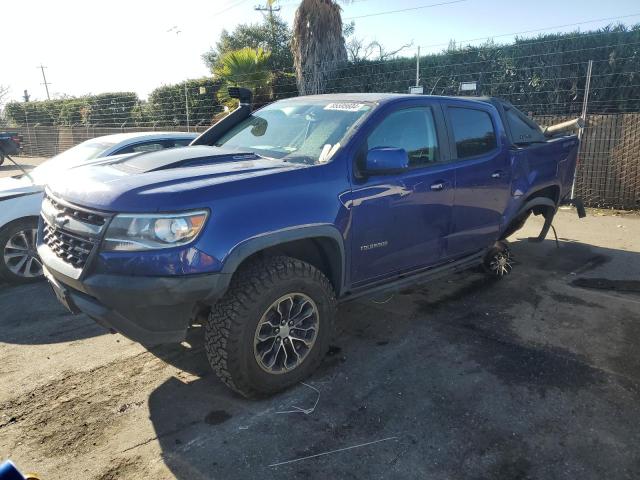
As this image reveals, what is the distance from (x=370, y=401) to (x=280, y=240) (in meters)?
1.19

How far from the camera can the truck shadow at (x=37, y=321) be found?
423 cm

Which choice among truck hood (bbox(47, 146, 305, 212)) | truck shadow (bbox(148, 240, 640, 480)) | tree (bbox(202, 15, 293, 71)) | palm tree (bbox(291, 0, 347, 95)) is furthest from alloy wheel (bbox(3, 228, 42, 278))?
tree (bbox(202, 15, 293, 71))

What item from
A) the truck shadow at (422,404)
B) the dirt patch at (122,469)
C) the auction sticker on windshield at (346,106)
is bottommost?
the truck shadow at (422,404)

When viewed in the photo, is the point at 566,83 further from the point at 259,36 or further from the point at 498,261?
the point at 259,36

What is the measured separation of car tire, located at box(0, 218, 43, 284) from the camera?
5359 millimetres

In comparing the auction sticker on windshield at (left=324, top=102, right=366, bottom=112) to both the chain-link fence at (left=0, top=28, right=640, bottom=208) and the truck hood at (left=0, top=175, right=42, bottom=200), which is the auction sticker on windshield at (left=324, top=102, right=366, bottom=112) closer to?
the truck hood at (left=0, top=175, right=42, bottom=200)

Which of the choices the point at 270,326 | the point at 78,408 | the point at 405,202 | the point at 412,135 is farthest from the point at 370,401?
the point at 412,135

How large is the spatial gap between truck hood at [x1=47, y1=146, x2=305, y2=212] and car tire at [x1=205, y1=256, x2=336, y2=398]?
0.59 m

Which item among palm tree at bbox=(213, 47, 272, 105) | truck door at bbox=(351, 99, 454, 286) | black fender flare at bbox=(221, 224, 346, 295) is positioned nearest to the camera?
black fender flare at bbox=(221, 224, 346, 295)

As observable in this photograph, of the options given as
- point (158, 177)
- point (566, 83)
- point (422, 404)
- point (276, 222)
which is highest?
point (566, 83)

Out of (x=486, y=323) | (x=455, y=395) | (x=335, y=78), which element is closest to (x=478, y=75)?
(x=335, y=78)

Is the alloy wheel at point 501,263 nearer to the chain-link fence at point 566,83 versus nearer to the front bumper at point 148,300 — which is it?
the front bumper at point 148,300

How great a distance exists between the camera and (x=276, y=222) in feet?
9.70

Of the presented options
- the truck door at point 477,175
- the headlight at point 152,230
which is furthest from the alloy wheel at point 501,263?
the headlight at point 152,230
